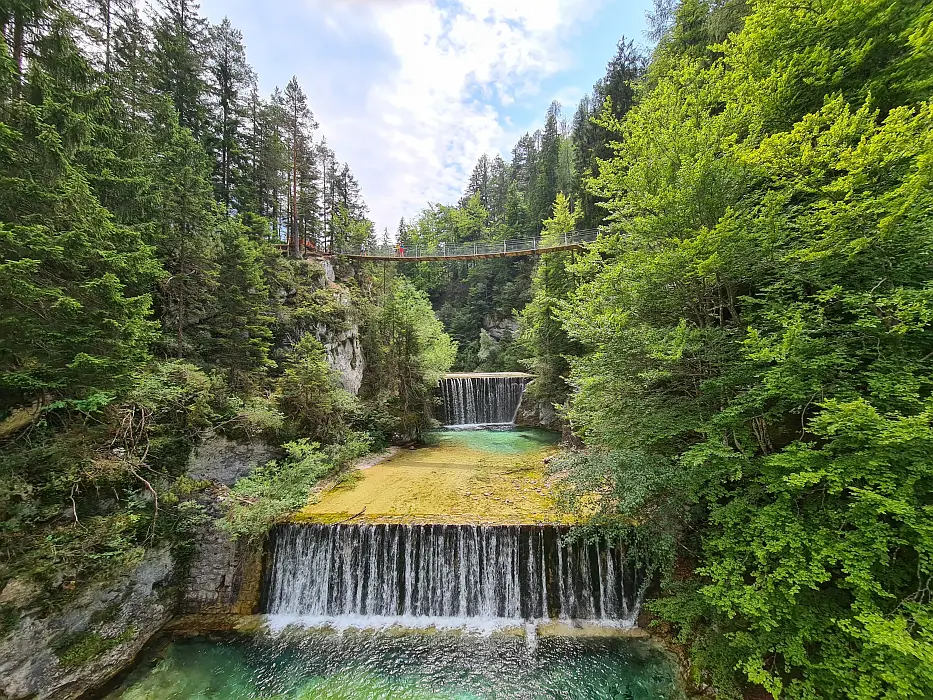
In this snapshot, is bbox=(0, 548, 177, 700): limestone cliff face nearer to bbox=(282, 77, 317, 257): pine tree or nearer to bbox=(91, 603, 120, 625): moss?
bbox=(91, 603, 120, 625): moss

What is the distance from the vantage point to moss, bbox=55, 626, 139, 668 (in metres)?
5.66

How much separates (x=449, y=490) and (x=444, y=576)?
2.86 m

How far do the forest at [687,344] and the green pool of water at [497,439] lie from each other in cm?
762

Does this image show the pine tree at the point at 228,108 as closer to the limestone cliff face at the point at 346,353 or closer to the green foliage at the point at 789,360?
the limestone cliff face at the point at 346,353

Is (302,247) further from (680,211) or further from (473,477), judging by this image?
(680,211)

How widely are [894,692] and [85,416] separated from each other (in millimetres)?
12070

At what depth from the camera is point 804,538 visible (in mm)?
3961

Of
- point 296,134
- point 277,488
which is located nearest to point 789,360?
point 277,488

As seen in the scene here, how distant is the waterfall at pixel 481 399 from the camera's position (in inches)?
872

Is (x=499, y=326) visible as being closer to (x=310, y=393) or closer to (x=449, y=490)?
(x=310, y=393)

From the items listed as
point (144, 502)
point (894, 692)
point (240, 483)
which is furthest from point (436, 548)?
point (894, 692)

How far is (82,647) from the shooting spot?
5883 millimetres

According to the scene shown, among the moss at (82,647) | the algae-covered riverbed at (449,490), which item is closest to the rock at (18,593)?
the moss at (82,647)

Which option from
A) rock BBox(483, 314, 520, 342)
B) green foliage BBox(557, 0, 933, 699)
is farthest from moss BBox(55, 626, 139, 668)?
rock BBox(483, 314, 520, 342)
